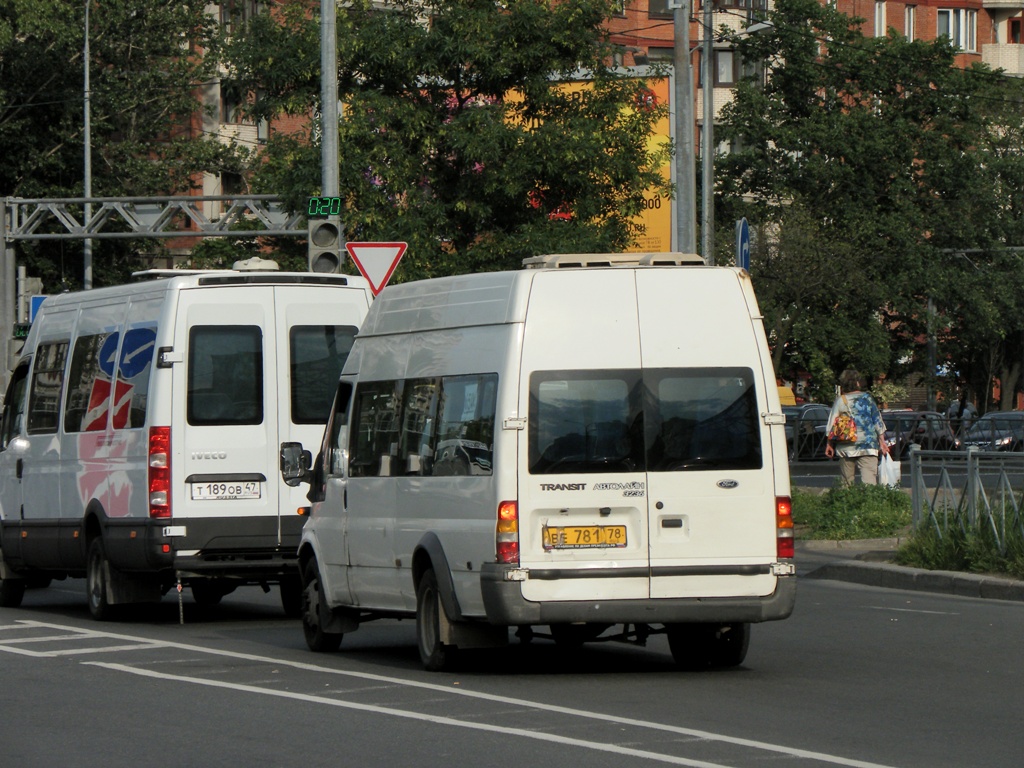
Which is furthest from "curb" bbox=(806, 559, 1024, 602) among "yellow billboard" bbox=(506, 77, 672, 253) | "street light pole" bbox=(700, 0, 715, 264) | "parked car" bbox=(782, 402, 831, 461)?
"parked car" bbox=(782, 402, 831, 461)

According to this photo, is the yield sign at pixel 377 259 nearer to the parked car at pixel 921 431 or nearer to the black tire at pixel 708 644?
the black tire at pixel 708 644

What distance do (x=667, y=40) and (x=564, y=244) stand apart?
147 feet

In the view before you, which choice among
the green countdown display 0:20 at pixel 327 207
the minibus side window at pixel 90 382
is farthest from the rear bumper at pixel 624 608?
the green countdown display 0:20 at pixel 327 207

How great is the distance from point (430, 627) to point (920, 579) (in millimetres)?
7083

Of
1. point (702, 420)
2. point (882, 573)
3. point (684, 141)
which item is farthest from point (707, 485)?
point (684, 141)

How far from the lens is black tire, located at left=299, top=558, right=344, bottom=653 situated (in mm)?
12617

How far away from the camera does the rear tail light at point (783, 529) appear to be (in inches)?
423

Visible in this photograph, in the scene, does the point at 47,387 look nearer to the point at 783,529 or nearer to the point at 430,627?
the point at 430,627

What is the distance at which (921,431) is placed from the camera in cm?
4350

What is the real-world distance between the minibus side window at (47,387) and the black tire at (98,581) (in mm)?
1408

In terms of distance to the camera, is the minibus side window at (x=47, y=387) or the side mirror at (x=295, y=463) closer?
the side mirror at (x=295, y=463)

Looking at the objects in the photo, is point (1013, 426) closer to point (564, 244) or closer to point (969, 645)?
point (564, 244)

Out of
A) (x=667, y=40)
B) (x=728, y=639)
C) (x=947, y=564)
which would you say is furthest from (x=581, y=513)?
(x=667, y=40)

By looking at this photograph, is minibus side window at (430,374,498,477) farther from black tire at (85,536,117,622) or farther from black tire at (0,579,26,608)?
black tire at (0,579,26,608)
